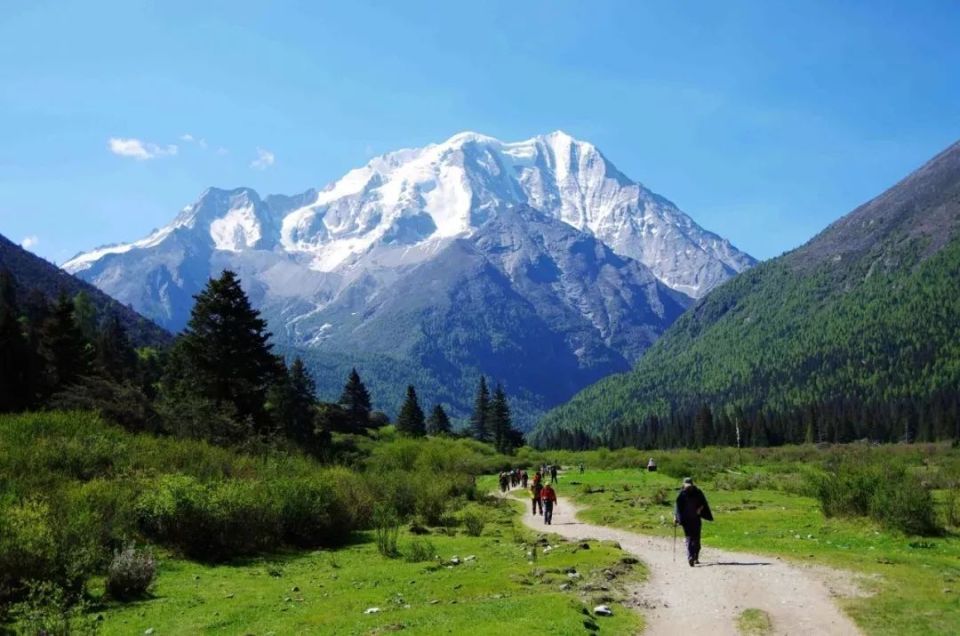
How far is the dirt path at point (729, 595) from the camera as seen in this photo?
14039 mm

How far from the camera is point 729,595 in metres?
16.2

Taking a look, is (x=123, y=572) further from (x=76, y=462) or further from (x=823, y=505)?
(x=823, y=505)

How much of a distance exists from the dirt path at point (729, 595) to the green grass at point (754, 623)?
13cm

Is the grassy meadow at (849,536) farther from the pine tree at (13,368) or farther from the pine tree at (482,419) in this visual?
the pine tree at (482,419)

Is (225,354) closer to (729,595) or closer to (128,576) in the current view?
(128,576)

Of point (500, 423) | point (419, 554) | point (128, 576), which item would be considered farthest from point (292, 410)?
point (500, 423)

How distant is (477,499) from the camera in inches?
2016

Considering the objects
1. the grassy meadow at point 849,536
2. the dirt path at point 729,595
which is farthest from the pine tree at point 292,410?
the dirt path at point 729,595

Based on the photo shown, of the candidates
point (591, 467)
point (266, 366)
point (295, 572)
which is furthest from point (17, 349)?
point (591, 467)

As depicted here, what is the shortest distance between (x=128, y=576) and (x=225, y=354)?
3145 centimetres

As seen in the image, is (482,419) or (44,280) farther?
(44,280)

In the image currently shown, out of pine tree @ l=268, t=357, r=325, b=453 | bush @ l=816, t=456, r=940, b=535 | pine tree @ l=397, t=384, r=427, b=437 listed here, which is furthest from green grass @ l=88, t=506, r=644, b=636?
pine tree @ l=397, t=384, r=427, b=437

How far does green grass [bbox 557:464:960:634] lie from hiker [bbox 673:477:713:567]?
123 inches

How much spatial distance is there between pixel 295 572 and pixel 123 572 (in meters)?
5.81
